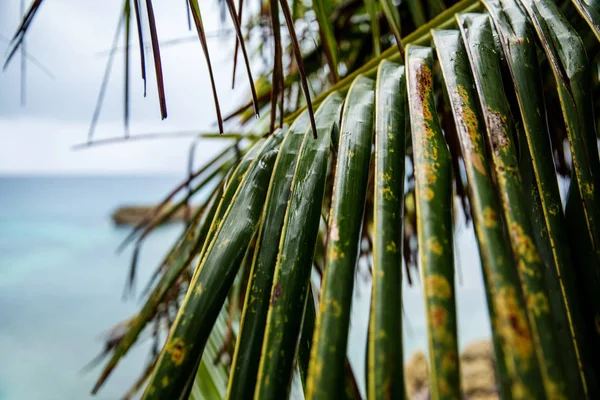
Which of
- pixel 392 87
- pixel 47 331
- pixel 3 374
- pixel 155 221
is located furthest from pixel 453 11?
pixel 47 331

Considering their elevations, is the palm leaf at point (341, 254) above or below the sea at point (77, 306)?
above

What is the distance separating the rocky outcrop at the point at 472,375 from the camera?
1700 mm

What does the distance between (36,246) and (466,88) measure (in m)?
8.31

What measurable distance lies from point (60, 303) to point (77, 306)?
9.5 inches

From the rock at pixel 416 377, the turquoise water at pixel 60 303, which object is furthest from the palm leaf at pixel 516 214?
the rock at pixel 416 377

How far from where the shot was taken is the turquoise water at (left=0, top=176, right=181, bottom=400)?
120 inches

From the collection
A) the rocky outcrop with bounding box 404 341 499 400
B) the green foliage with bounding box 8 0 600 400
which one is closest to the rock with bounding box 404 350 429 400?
the rocky outcrop with bounding box 404 341 499 400

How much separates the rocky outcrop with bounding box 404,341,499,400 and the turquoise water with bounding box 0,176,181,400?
4.63ft

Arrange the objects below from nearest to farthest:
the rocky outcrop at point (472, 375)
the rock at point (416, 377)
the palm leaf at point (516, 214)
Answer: the palm leaf at point (516, 214), the rocky outcrop at point (472, 375), the rock at point (416, 377)

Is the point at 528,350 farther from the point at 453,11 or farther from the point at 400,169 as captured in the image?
the point at 453,11

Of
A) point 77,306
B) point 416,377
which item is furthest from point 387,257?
point 77,306

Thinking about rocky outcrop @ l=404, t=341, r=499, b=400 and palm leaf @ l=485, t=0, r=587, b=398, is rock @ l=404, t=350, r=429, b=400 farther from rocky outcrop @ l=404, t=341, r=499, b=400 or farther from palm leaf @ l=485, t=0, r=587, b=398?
palm leaf @ l=485, t=0, r=587, b=398

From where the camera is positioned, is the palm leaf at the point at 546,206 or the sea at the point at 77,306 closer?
the palm leaf at the point at 546,206

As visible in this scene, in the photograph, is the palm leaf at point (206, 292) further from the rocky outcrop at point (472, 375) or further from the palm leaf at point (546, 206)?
the rocky outcrop at point (472, 375)
